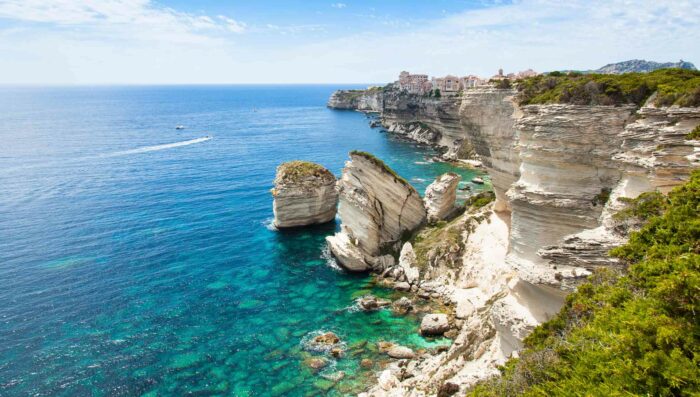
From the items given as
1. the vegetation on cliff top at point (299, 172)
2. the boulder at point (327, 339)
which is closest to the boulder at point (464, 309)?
the boulder at point (327, 339)

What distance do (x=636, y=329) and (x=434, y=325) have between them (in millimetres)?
20864

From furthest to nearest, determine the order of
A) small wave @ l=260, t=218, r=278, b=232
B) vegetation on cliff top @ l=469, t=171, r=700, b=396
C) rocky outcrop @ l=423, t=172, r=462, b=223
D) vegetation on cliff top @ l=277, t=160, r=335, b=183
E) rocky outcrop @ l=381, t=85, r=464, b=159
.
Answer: rocky outcrop @ l=381, t=85, r=464, b=159 → small wave @ l=260, t=218, r=278, b=232 → vegetation on cliff top @ l=277, t=160, r=335, b=183 → rocky outcrop @ l=423, t=172, r=462, b=223 → vegetation on cliff top @ l=469, t=171, r=700, b=396

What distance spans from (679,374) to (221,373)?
1000 inches

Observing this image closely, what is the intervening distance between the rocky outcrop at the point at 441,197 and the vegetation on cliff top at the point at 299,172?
14241 millimetres

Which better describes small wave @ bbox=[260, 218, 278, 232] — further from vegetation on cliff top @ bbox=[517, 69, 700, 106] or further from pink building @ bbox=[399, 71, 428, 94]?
pink building @ bbox=[399, 71, 428, 94]

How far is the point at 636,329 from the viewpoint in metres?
11.3

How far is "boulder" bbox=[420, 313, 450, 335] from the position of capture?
31.1 meters

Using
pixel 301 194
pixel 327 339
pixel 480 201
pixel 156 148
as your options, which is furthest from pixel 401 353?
pixel 156 148

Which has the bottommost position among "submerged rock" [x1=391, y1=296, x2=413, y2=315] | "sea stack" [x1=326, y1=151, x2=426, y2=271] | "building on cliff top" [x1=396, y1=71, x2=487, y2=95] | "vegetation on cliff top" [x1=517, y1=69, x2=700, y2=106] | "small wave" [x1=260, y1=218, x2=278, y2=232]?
"submerged rock" [x1=391, y1=296, x2=413, y2=315]

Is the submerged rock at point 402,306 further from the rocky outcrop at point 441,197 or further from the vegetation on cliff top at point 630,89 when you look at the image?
the vegetation on cliff top at point 630,89

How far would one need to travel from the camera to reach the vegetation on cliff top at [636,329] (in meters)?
10.1

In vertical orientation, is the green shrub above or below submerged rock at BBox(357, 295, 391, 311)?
above

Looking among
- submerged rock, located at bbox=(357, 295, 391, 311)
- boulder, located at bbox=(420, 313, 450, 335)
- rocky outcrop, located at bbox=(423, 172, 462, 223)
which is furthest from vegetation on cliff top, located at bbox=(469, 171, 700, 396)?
rocky outcrop, located at bbox=(423, 172, 462, 223)

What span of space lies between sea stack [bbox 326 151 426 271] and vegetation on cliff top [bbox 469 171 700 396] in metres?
25.2
